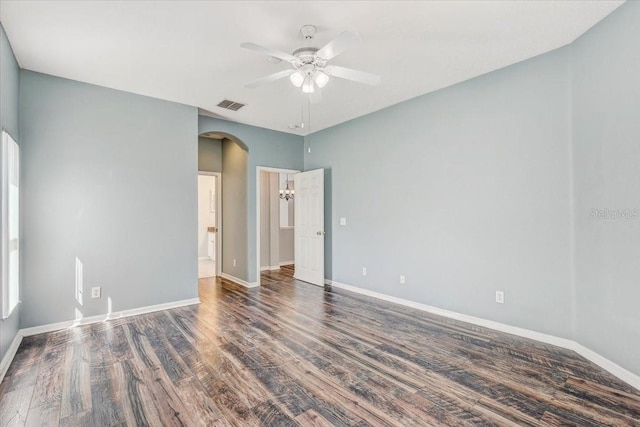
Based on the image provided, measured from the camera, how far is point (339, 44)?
2.25m

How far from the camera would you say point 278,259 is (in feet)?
24.4

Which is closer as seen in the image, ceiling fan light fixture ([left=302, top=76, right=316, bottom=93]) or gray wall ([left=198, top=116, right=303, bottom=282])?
ceiling fan light fixture ([left=302, top=76, right=316, bottom=93])

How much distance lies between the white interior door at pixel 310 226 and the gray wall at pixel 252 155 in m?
0.58

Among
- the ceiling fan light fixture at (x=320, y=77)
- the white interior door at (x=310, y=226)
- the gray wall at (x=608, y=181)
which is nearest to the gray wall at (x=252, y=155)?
the white interior door at (x=310, y=226)

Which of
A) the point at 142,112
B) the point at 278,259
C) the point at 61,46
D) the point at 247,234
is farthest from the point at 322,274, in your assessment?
the point at 61,46

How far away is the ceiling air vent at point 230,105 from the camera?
4.41 metres

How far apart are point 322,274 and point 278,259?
2.09m

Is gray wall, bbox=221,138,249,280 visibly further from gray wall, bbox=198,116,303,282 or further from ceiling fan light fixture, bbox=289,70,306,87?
ceiling fan light fixture, bbox=289,70,306,87

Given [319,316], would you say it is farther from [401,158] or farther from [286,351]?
[401,158]

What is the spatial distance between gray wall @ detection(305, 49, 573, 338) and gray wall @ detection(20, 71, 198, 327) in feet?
8.97

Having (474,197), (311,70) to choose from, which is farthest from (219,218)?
(474,197)

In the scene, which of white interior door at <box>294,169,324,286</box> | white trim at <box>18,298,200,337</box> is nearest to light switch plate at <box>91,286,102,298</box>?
white trim at <box>18,298,200,337</box>

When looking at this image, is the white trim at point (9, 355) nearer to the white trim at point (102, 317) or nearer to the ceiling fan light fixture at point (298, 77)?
the white trim at point (102, 317)

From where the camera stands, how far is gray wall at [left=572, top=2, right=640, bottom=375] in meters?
2.36
